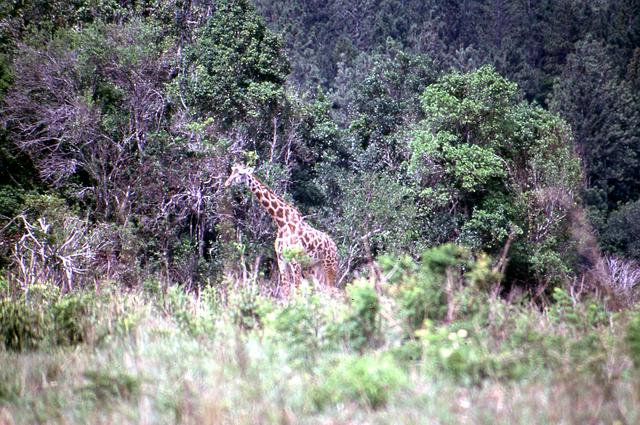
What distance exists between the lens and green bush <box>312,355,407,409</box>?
15.6 feet

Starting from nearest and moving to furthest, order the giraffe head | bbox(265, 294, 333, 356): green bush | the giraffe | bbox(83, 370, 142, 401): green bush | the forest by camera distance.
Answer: the forest, bbox(83, 370, 142, 401): green bush, bbox(265, 294, 333, 356): green bush, the giraffe, the giraffe head

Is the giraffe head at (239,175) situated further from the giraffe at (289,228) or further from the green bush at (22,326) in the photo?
the green bush at (22,326)

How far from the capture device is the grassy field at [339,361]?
4.52 m

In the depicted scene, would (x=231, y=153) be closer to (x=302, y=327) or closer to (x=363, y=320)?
(x=302, y=327)

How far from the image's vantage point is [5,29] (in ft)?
64.2

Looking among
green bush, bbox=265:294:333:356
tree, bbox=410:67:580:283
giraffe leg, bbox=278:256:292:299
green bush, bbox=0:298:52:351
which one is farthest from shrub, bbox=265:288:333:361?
tree, bbox=410:67:580:283

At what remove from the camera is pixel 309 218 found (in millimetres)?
21219

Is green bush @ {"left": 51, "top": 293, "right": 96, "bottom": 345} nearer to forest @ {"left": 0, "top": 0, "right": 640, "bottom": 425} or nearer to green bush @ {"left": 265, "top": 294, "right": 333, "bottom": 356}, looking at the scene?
forest @ {"left": 0, "top": 0, "right": 640, "bottom": 425}

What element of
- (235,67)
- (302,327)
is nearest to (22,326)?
(302,327)

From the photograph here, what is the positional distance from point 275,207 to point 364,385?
9998 mm

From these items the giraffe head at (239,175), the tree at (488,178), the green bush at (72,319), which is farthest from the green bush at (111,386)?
the tree at (488,178)

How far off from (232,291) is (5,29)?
50.1ft

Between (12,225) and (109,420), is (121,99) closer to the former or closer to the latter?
(12,225)

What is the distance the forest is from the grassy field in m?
0.02
